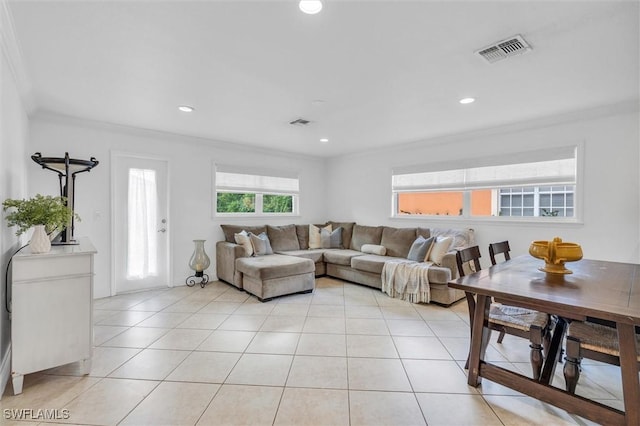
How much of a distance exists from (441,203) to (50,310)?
16.0 feet

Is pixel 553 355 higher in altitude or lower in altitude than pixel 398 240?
lower

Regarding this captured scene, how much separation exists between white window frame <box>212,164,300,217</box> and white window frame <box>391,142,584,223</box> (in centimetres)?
199

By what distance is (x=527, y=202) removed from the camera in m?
4.05

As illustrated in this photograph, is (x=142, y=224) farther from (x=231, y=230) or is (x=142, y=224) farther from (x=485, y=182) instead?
(x=485, y=182)

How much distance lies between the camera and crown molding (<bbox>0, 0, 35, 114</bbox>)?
5.99ft

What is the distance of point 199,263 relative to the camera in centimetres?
462

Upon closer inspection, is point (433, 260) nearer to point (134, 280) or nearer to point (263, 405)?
point (263, 405)

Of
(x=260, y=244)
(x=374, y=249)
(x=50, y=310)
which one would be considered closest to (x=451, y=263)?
(x=374, y=249)

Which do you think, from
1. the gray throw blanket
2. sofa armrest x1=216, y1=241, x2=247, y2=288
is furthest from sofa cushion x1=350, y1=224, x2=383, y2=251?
sofa armrest x1=216, y1=241, x2=247, y2=288

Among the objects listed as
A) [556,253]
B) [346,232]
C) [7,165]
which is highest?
[7,165]

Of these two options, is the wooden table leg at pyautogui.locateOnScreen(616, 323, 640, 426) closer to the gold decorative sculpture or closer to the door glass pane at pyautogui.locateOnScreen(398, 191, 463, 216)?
the gold decorative sculpture

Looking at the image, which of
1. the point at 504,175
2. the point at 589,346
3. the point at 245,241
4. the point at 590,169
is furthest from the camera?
the point at 245,241

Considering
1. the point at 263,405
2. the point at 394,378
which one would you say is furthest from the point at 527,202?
the point at 263,405

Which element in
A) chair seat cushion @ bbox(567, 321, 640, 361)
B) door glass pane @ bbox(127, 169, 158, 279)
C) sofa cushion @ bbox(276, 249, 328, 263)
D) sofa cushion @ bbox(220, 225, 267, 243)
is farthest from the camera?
sofa cushion @ bbox(276, 249, 328, 263)
